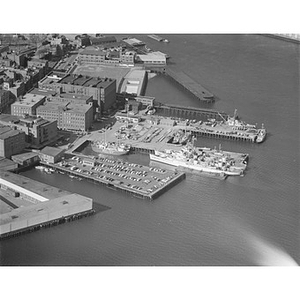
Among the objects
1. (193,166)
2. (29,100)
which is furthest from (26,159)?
(193,166)

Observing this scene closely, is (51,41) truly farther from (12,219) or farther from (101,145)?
(12,219)

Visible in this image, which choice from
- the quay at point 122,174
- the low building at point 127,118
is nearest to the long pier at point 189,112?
the low building at point 127,118

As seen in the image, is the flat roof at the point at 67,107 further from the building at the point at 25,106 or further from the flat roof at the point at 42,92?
the flat roof at the point at 42,92

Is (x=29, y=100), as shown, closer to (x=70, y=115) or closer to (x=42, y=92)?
(x=42, y=92)

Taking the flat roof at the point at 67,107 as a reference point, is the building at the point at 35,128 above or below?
below

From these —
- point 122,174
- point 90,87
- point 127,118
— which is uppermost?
point 90,87

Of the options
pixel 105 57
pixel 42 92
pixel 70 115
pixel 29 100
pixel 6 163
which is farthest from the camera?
pixel 105 57
